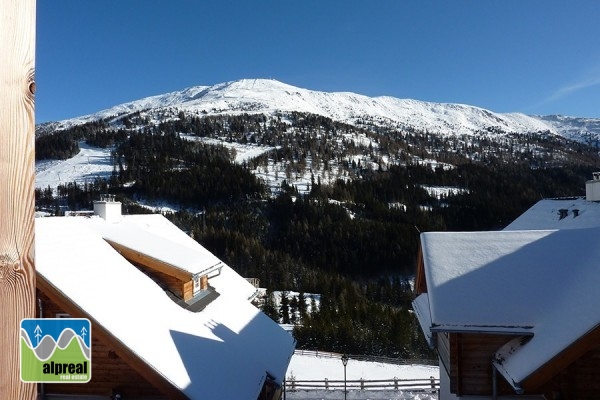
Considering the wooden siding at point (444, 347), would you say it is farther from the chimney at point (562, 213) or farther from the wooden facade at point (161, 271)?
the chimney at point (562, 213)

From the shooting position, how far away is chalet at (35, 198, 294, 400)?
7.93m

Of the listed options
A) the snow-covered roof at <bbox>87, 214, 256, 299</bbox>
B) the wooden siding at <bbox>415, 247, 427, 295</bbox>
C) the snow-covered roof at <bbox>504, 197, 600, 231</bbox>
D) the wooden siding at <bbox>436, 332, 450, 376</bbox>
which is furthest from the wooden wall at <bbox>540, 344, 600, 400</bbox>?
the snow-covered roof at <bbox>504, 197, 600, 231</bbox>

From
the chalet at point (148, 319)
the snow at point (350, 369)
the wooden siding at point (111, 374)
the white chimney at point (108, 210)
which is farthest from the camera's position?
the snow at point (350, 369)

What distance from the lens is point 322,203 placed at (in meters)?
103

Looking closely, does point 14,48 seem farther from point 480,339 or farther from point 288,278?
point 288,278

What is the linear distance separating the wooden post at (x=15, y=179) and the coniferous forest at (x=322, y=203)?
2932 cm

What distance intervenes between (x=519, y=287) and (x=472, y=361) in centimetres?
181

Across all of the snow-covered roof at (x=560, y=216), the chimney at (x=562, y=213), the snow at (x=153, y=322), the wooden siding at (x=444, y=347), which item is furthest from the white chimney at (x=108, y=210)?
the chimney at (x=562, y=213)

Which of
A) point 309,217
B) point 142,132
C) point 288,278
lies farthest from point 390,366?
point 142,132

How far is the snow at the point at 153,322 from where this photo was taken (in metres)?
8.04

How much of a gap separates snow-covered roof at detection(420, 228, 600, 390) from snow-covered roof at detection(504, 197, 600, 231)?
349 inches

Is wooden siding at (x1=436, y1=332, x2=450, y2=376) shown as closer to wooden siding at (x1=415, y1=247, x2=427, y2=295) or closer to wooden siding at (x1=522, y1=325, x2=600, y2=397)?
wooden siding at (x1=415, y1=247, x2=427, y2=295)

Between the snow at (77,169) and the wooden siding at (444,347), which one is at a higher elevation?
the snow at (77,169)

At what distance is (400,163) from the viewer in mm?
158125
